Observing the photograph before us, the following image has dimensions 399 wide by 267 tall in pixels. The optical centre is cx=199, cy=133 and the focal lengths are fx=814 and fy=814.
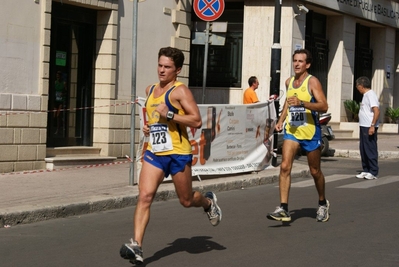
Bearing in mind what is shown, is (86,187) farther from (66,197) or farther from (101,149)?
(101,149)

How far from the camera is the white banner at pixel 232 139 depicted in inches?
526

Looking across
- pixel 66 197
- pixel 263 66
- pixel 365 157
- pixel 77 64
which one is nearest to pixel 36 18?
pixel 77 64

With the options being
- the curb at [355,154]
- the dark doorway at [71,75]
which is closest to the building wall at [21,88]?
the dark doorway at [71,75]

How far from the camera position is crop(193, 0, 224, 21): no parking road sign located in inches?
601

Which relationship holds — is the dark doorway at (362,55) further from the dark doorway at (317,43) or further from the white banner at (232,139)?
the white banner at (232,139)

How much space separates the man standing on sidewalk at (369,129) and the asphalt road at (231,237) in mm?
2760

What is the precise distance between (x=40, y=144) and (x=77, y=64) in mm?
2373

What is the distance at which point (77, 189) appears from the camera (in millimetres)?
11688

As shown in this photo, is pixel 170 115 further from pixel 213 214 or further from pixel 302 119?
pixel 302 119

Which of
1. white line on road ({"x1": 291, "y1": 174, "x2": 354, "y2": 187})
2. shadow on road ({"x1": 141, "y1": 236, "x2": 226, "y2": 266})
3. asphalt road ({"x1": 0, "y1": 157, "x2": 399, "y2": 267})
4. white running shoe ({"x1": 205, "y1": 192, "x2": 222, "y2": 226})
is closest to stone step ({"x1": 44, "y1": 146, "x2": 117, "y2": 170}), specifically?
asphalt road ({"x1": 0, "y1": 157, "x2": 399, "y2": 267})

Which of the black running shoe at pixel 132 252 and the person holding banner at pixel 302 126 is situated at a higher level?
the person holding banner at pixel 302 126

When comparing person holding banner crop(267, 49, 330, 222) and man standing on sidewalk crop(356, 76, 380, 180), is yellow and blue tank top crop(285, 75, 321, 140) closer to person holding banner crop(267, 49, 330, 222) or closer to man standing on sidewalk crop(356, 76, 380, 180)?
person holding banner crop(267, 49, 330, 222)

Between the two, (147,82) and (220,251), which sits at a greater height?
(147,82)

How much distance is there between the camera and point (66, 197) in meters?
10.8
